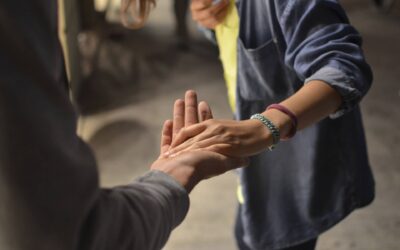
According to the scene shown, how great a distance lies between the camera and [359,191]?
1099 mm

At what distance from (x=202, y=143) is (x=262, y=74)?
0.30 meters

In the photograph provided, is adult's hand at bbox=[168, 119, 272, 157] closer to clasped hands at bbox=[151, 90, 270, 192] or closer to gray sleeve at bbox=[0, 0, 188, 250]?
clasped hands at bbox=[151, 90, 270, 192]

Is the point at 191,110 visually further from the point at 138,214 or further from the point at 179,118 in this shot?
the point at 138,214

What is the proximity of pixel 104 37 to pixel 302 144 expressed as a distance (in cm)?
212

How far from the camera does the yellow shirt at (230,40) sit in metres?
1.05

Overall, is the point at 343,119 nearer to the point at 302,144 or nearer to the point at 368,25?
the point at 302,144

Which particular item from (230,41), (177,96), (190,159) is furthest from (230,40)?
(177,96)

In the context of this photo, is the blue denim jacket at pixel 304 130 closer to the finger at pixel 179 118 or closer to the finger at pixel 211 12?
the finger at pixel 211 12

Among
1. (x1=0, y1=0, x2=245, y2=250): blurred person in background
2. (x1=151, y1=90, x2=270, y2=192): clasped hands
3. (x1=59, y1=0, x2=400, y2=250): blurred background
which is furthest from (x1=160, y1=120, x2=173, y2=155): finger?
(x1=59, y1=0, x2=400, y2=250): blurred background

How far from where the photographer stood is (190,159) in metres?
0.67

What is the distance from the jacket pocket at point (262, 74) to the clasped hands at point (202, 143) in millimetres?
176

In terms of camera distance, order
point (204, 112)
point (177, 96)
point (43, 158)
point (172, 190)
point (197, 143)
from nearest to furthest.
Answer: point (43, 158)
point (172, 190)
point (197, 143)
point (204, 112)
point (177, 96)

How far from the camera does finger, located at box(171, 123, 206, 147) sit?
0.77m

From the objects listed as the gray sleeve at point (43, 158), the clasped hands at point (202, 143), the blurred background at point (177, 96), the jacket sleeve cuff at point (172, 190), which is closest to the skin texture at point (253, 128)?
the clasped hands at point (202, 143)
